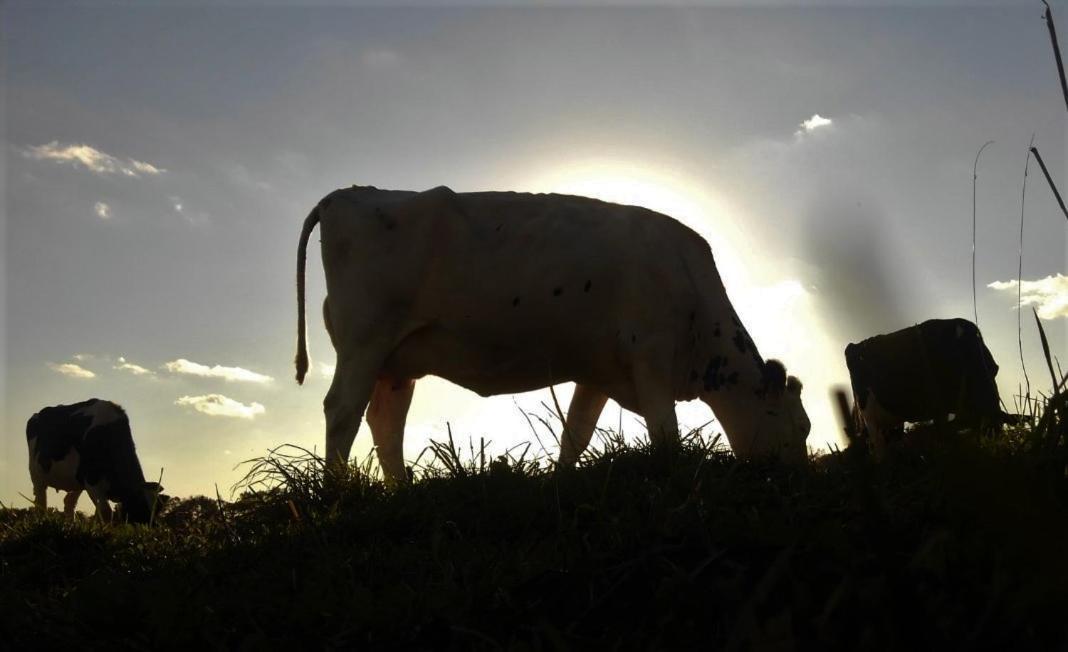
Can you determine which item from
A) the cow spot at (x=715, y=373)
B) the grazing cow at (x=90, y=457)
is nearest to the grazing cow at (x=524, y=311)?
the cow spot at (x=715, y=373)

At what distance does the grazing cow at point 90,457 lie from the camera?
42.7ft

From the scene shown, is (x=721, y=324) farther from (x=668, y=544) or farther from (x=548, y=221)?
(x=668, y=544)

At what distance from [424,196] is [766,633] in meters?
5.86

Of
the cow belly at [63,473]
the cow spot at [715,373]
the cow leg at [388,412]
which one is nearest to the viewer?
the cow spot at [715,373]

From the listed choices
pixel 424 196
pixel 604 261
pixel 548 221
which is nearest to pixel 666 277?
pixel 604 261

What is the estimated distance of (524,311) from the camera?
6926mm

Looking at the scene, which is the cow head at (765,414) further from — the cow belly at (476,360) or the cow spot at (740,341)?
the cow belly at (476,360)

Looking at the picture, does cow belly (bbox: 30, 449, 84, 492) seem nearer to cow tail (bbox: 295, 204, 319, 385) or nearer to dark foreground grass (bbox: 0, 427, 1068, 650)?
cow tail (bbox: 295, 204, 319, 385)

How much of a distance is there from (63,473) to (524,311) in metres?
9.84

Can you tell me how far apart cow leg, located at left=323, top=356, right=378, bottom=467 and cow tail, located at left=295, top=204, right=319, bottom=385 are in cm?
102

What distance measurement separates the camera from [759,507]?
294cm

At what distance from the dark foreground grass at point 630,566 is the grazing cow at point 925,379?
0.59 ft

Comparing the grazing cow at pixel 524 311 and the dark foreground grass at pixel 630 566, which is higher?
the grazing cow at pixel 524 311

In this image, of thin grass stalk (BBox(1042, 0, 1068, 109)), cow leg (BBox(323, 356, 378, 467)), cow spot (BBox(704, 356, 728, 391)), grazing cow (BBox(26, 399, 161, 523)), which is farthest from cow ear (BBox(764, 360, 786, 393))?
grazing cow (BBox(26, 399, 161, 523))
